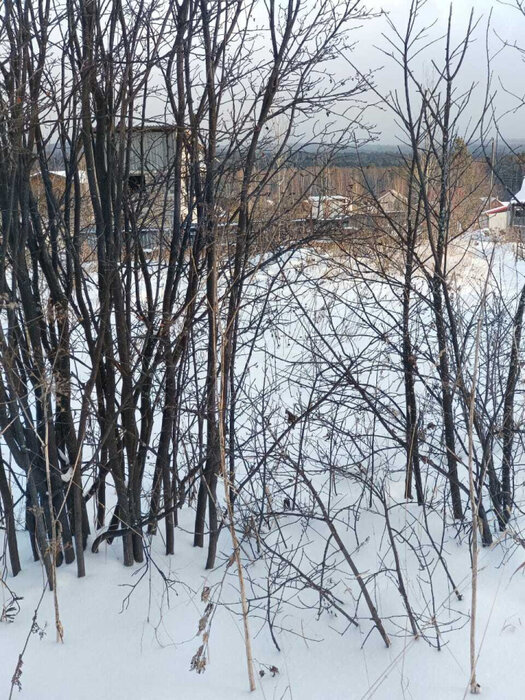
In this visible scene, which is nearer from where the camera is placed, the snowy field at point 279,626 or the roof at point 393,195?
the snowy field at point 279,626

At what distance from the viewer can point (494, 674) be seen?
2.64 m

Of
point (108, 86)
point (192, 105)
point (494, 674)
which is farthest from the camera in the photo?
point (192, 105)

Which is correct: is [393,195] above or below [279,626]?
above

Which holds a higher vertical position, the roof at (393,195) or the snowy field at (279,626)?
the roof at (393,195)

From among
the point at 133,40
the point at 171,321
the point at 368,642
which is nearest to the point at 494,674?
the point at 368,642

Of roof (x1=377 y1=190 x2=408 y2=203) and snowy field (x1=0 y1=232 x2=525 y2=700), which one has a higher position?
roof (x1=377 y1=190 x2=408 y2=203)

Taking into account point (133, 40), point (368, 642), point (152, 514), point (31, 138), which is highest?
point (133, 40)

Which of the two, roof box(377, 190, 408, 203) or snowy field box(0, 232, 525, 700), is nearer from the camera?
snowy field box(0, 232, 525, 700)

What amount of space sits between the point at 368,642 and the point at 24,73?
9.23 ft

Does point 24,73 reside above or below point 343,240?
above

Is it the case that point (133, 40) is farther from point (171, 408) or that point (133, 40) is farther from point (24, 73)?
point (171, 408)

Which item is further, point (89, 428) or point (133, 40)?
point (89, 428)

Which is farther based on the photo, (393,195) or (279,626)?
(393,195)

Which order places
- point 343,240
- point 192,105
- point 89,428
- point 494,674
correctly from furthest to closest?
point 89,428 → point 343,240 → point 192,105 → point 494,674
